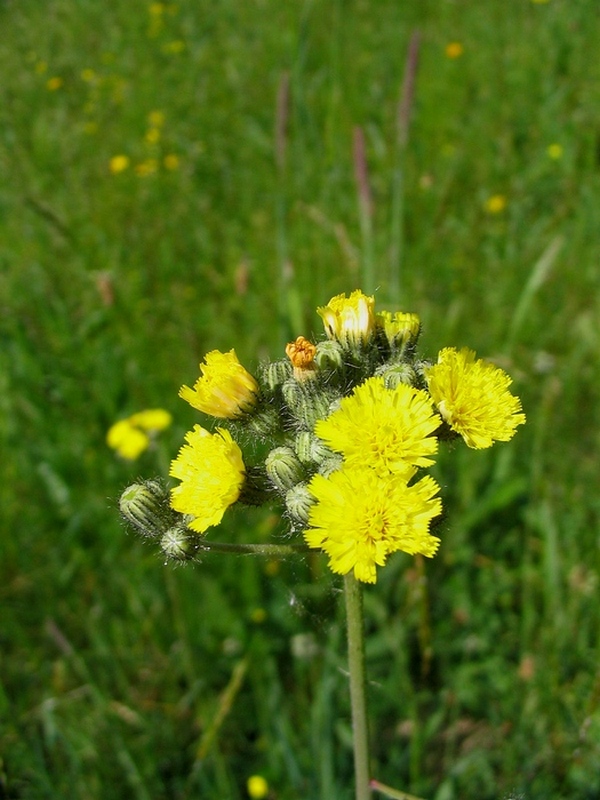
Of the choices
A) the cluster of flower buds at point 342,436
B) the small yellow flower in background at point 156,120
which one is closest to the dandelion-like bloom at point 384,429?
the cluster of flower buds at point 342,436

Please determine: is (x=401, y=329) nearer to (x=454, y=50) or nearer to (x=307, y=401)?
(x=307, y=401)

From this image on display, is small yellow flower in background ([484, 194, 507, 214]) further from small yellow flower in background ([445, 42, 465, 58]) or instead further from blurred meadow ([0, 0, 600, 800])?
small yellow flower in background ([445, 42, 465, 58])

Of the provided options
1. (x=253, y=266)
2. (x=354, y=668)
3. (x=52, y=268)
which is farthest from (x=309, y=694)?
(x=52, y=268)

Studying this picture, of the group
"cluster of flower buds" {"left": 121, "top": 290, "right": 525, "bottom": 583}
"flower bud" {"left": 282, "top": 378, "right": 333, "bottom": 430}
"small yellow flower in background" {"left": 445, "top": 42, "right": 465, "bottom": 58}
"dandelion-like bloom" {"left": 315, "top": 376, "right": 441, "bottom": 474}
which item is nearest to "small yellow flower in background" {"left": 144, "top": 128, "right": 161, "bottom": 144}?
"small yellow flower in background" {"left": 445, "top": 42, "right": 465, "bottom": 58}

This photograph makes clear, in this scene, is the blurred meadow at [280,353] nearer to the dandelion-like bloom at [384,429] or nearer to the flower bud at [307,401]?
the dandelion-like bloom at [384,429]

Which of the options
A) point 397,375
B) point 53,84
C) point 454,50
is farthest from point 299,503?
point 53,84

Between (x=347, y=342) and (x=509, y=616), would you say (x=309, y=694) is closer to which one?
(x=509, y=616)
